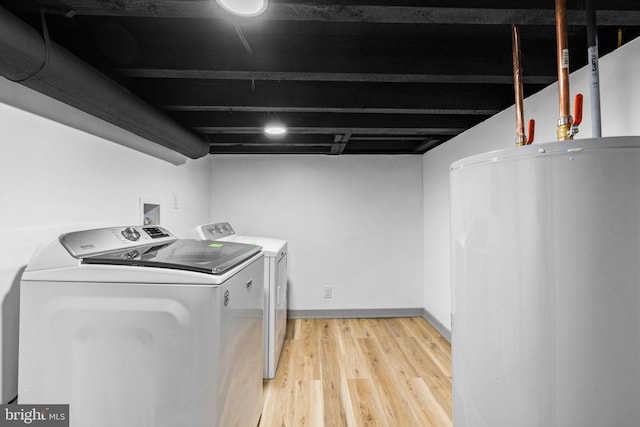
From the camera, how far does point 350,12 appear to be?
1029 millimetres

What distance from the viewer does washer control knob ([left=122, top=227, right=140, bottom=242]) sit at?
59.1 inches

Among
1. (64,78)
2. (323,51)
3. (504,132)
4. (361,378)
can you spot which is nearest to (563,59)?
(323,51)

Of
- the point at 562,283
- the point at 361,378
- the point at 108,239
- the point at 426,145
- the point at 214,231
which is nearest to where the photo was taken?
the point at 562,283

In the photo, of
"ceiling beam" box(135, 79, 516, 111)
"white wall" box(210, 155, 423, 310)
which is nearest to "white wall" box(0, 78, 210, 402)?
"ceiling beam" box(135, 79, 516, 111)

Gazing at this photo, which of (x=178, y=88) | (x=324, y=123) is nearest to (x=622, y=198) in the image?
(x=324, y=123)

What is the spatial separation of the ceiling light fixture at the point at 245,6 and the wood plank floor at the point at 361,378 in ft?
6.44

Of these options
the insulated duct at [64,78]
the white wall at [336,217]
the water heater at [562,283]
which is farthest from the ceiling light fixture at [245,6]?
the white wall at [336,217]

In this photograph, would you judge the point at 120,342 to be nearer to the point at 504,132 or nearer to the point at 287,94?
the point at 287,94

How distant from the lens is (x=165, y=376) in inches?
41.6

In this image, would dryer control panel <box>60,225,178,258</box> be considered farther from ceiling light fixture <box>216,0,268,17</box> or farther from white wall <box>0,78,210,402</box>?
ceiling light fixture <box>216,0,268,17</box>

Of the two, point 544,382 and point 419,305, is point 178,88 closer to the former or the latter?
point 544,382

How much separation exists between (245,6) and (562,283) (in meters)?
1.11

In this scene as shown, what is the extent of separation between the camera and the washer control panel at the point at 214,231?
2486mm

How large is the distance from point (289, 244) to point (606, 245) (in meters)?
2.91
